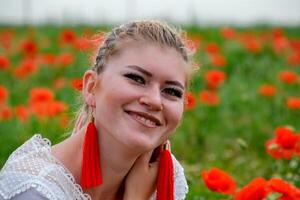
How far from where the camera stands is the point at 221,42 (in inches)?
319

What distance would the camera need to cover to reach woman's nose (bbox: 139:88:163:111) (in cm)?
238

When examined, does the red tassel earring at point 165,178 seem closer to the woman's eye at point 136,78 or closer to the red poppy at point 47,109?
the woman's eye at point 136,78

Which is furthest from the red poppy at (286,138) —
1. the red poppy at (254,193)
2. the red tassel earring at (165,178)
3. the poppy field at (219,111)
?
the red tassel earring at (165,178)

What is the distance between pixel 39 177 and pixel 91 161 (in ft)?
0.58

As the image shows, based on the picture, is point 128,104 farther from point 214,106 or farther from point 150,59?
point 214,106

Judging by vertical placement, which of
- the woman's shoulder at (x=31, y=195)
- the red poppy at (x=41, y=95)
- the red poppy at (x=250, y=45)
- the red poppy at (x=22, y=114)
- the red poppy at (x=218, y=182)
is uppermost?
the woman's shoulder at (x=31, y=195)

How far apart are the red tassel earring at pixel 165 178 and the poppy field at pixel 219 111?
0.23 meters

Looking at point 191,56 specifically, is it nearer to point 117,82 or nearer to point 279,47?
point 117,82

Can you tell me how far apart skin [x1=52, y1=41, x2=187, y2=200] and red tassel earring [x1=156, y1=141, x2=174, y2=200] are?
0.52 feet

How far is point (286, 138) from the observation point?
3371 millimetres

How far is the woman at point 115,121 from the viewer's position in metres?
2.38

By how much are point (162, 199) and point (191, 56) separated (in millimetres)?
515

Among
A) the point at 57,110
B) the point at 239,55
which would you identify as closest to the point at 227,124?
the point at 57,110

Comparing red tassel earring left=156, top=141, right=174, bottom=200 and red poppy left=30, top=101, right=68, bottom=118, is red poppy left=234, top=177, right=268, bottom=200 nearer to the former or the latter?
red tassel earring left=156, top=141, right=174, bottom=200
